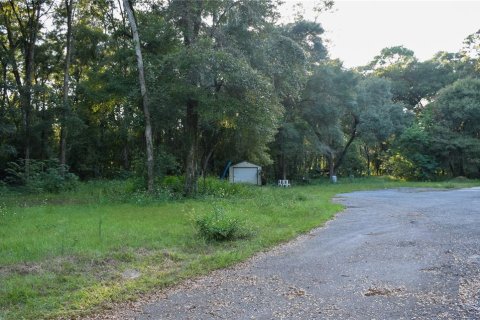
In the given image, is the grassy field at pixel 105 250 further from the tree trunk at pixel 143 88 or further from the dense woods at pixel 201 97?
the dense woods at pixel 201 97

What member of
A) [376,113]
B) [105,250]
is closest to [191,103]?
[105,250]

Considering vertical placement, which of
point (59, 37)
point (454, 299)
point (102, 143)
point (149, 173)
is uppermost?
point (59, 37)

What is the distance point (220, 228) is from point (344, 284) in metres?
3.14

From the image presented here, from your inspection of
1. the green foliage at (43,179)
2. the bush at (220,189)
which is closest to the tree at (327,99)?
the bush at (220,189)

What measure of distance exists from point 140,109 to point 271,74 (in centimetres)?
541

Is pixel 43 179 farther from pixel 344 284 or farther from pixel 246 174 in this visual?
pixel 344 284

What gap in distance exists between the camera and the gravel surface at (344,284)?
4.19 metres

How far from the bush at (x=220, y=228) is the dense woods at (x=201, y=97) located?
20.8 ft

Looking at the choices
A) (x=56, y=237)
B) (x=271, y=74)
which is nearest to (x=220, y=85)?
(x=271, y=74)

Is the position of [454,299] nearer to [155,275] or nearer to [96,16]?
[155,275]

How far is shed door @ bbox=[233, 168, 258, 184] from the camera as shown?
27016 mm

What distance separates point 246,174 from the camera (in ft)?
89.0

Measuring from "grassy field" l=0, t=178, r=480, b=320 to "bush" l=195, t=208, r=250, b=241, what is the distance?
6.6 inches

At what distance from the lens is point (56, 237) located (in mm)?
7590
